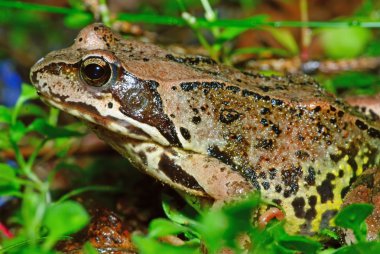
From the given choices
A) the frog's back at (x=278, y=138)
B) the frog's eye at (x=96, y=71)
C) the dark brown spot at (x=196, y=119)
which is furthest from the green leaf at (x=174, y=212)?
the frog's eye at (x=96, y=71)

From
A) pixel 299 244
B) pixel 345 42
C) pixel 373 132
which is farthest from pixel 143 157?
pixel 345 42

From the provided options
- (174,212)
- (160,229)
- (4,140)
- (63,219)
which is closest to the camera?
(63,219)

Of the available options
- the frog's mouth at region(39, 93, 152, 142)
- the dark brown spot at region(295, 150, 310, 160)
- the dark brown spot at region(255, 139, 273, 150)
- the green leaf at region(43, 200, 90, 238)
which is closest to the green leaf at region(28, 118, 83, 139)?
the frog's mouth at region(39, 93, 152, 142)

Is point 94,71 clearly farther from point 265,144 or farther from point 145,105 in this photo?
point 265,144

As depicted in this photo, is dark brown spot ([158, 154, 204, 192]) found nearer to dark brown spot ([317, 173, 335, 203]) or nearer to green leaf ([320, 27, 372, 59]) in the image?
dark brown spot ([317, 173, 335, 203])

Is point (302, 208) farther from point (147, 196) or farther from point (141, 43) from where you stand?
point (141, 43)

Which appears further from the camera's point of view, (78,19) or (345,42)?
(345,42)

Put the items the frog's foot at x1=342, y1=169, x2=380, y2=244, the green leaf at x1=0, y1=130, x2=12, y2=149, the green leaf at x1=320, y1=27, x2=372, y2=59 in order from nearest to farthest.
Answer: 1. the frog's foot at x1=342, y1=169, x2=380, y2=244
2. the green leaf at x1=0, y1=130, x2=12, y2=149
3. the green leaf at x1=320, y1=27, x2=372, y2=59
